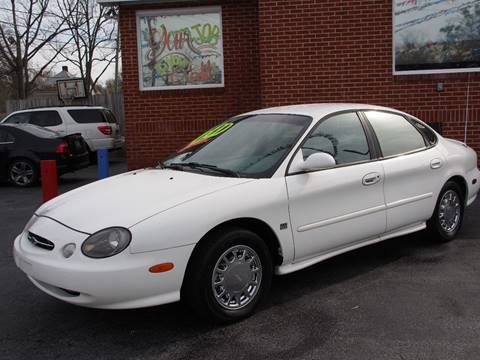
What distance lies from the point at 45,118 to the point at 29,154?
425 cm

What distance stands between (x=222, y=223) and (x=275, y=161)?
0.76 metres

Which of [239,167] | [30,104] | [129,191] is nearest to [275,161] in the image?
[239,167]

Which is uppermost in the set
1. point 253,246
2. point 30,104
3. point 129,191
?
point 30,104

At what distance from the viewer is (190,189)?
381 centimetres

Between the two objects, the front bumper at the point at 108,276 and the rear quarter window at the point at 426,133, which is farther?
the rear quarter window at the point at 426,133

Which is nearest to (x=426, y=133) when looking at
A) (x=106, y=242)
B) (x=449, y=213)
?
(x=449, y=213)

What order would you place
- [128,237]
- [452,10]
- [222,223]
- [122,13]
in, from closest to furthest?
[128,237]
[222,223]
[452,10]
[122,13]

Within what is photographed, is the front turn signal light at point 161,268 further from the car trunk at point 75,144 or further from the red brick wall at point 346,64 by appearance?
the car trunk at point 75,144

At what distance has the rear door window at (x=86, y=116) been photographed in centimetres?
1508

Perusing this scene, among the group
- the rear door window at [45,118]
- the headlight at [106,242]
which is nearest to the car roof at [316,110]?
the headlight at [106,242]

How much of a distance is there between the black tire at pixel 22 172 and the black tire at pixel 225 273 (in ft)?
27.5

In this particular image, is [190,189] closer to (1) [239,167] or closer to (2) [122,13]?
(1) [239,167]

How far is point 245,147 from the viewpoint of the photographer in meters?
4.48

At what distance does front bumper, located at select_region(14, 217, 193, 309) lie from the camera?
331cm
